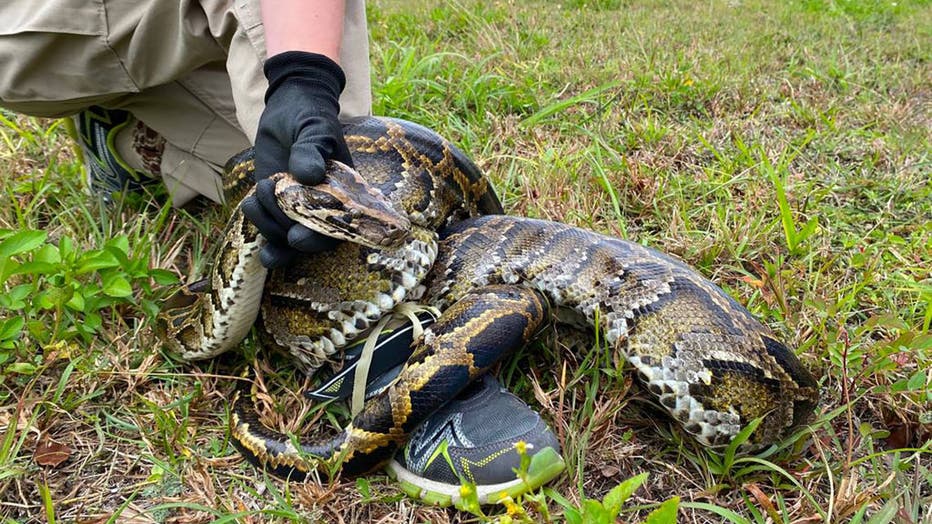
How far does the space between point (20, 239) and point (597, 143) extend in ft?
11.1

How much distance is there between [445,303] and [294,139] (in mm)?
975

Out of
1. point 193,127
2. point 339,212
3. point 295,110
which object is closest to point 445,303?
point 339,212

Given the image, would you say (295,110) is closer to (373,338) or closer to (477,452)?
(373,338)

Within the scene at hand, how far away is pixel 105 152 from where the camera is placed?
160 inches

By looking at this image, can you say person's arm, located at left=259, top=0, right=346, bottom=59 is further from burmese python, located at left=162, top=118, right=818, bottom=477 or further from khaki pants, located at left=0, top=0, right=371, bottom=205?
burmese python, located at left=162, top=118, right=818, bottom=477

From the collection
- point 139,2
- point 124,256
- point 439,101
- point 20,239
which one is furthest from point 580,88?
point 20,239

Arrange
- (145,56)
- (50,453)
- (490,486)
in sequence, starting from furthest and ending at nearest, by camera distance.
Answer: (145,56), (50,453), (490,486)

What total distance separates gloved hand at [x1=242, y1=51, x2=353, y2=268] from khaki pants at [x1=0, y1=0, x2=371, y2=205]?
0.31 m

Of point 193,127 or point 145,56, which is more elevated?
point 145,56

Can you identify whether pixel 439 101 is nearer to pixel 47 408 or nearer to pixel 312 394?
pixel 312 394

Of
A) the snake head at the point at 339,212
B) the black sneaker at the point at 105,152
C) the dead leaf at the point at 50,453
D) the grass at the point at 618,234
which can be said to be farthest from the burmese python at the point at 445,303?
the black sneaker at the point at 105,152

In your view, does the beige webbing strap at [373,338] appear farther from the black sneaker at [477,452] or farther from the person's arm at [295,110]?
the person's arm at [295,110]

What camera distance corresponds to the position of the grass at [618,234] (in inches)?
101

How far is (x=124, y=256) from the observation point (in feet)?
10.6
